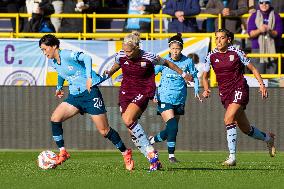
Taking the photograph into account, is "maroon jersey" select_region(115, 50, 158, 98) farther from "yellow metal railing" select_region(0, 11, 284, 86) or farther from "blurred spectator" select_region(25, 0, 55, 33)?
"blurred spectator" select_region(25, 0, 55, 33)

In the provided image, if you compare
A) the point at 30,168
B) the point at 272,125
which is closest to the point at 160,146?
the point at 272,125

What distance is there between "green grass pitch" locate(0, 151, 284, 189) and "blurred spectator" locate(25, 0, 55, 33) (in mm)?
6732

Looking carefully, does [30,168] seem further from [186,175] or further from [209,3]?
[209,3]

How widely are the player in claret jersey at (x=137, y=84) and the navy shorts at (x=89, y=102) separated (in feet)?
1.16

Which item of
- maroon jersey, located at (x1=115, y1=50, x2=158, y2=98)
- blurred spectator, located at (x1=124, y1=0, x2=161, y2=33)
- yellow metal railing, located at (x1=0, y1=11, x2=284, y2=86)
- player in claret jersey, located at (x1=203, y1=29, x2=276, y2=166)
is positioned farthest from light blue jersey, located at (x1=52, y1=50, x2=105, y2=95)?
blurred spectator, located at (x1=124, y1=0, x2=161, y2=33)

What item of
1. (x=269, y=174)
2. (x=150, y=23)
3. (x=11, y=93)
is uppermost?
(x=150, y=23)

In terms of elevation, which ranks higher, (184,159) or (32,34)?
(32,34)

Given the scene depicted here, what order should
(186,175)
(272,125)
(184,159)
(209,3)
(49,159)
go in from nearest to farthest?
(186,175) → (49,159) → (184,159) → (272,125) → (209,3)

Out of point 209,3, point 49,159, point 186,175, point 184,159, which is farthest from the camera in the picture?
point 209,3

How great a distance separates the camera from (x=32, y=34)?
25094 mm

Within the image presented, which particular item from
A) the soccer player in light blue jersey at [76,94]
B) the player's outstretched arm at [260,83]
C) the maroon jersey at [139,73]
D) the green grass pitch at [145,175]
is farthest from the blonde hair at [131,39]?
the player's outstretched arm at [260,83]

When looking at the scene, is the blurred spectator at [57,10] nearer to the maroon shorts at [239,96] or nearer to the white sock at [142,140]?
the maroon shorts at [239,96]

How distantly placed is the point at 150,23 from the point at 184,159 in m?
6.35

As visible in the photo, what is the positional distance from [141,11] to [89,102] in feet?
31.6
